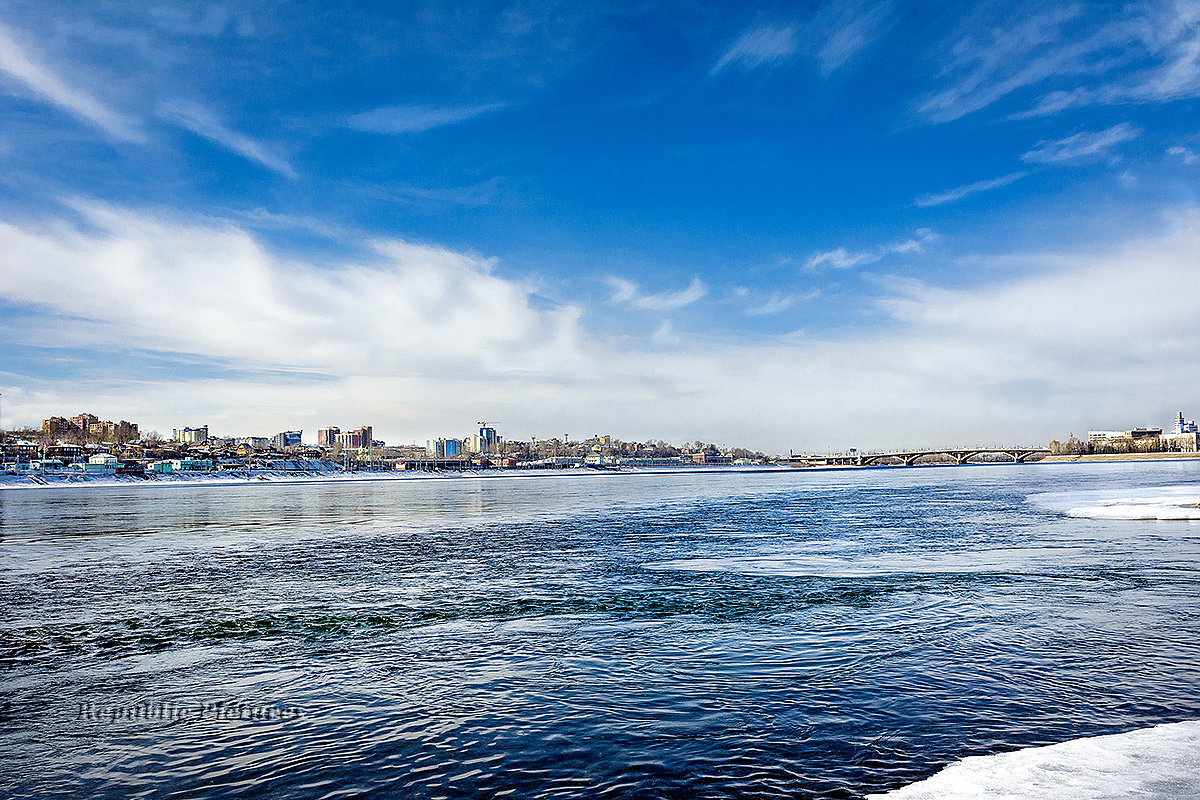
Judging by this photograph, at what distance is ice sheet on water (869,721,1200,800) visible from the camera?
6211 mm

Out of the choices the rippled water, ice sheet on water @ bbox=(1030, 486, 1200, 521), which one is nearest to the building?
the rippled water

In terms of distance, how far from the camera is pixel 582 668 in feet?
34.9

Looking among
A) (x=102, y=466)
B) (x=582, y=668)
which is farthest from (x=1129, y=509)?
(x=102, y=466)

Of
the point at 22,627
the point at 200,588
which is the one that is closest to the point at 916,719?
the point at 22,627

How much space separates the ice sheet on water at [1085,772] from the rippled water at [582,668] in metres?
0.31

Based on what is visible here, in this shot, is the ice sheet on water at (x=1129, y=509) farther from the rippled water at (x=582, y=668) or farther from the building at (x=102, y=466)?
the building at (x=102, y=466)

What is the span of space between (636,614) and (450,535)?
18.6 metres

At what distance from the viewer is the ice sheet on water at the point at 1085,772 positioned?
6211mm

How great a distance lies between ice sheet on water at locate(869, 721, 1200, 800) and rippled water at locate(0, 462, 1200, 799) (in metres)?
0.31

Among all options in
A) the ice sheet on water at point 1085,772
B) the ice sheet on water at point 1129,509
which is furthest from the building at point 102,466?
the ice sheet on water at point 1085,772

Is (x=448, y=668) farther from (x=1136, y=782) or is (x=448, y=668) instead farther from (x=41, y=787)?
(x=1136, y=782)

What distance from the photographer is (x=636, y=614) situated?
1428cm

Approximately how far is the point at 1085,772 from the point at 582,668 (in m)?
5.95

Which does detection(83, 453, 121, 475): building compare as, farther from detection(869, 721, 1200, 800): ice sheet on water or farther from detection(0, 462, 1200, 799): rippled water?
detection(869, 721, 1200, 800): ice sheet on water
